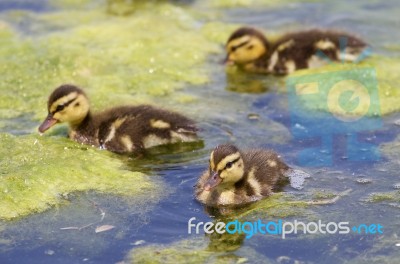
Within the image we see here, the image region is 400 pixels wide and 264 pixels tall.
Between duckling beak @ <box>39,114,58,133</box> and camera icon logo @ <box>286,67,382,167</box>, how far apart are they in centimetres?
174

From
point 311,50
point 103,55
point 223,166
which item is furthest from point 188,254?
point 103,55

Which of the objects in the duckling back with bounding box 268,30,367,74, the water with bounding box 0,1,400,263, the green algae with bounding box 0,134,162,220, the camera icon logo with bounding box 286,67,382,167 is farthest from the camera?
the duckling back with bounding box 268,30,367,74

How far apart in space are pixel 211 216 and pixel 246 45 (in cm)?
314

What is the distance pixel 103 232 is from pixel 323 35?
364 cm

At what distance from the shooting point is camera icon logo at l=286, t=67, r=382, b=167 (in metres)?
5.84

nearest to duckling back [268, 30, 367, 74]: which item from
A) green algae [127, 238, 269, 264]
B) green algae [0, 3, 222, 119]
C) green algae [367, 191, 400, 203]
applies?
green algae [0, 3, 222, 119]

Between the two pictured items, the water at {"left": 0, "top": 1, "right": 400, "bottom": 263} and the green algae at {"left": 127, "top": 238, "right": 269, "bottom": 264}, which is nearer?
the green algae at {"left": 127, "top": 238, "right": 269, "bottom": 264}

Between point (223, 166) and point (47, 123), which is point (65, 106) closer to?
point (47, 123)

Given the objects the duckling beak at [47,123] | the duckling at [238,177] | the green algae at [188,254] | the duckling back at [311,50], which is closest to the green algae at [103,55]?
the duckling beak at [47,123]

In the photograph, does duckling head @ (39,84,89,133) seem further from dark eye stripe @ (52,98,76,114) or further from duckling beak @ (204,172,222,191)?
duckling beak @ (204,172,222,191)

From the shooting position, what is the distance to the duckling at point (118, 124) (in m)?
5.98

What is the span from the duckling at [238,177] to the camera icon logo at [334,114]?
401 millimetres

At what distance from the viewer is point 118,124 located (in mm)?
6012

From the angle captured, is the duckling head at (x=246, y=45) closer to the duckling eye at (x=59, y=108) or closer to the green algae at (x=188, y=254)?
the duckling eye at (x=59, y=108)
